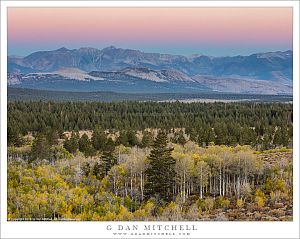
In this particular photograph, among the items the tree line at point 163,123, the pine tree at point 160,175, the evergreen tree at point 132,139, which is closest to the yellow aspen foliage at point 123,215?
the pine tree at point 160,175

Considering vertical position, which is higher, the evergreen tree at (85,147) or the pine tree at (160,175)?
the pine tree at (160,175)

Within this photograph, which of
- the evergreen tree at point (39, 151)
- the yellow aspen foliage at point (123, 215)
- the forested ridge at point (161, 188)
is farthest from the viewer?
the evergreen tree at point (39, 151)

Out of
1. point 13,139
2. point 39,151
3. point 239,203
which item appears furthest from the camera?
point 13,139

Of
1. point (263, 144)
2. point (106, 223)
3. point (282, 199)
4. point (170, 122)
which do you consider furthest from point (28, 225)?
point (170, 122)

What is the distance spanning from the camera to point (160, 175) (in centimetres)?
3531

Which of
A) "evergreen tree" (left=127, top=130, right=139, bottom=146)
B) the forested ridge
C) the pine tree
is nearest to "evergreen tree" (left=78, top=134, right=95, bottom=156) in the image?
"evergreen tree" (left=127, top=130, right=139, bottom=146)

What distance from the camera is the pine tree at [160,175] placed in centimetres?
3412

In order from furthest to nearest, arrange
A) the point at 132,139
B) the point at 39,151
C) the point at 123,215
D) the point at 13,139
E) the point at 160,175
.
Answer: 1. the point at 132,139
2. the point at 13,139
3. the point at 39,151
4. the point at 160,175
5. the point at 123,215

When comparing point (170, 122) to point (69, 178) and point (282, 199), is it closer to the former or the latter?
point (69, 178)

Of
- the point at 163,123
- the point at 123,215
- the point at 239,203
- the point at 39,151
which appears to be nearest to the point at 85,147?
the point at 39,151

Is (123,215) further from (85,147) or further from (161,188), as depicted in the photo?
(85,147)

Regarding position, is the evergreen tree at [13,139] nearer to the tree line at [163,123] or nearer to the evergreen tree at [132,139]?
the tree line at [163,123]

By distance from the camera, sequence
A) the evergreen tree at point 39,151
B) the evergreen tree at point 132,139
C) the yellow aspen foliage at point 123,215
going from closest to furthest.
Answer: the yellow aspen foliage at point 123,215, the evergreen tree at point 39,151, the evergreen tree at point 132,139

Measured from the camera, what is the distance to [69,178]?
40.9 meters
